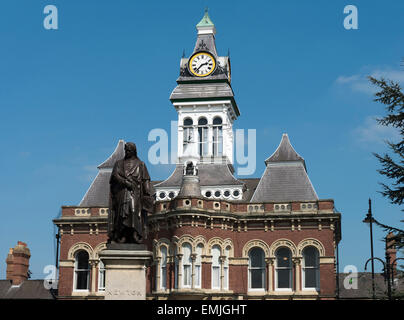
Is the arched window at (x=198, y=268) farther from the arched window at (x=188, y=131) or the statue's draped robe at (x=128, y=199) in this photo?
the statue's draped robe at (x=128, y=199)

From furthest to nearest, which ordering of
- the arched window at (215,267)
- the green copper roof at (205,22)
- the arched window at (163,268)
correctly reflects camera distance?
the green copper roof at (205,22) → the arched window at (163,268) → the arched window at (215,267)

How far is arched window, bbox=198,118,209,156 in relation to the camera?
162 ft

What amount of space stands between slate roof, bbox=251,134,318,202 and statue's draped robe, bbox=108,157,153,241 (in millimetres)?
29736

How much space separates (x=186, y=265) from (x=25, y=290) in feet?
58.2

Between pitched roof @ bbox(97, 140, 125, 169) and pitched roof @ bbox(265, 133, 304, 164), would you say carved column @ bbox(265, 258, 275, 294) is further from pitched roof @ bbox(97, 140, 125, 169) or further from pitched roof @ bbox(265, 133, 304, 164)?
pitched roof @ bbox(97, 140, 125, 169)

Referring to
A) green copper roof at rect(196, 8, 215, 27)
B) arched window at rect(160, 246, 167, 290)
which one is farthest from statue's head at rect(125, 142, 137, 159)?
green copper roof at rect(196, 8, 215, 27)

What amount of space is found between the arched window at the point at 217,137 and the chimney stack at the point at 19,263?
18152 mm

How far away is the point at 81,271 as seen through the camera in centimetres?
4591

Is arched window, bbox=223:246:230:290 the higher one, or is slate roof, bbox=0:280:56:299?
arched window, bbox=223:246:230:290

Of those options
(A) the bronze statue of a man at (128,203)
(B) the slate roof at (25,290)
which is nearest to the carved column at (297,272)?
(B) the slate roof at (25,290)

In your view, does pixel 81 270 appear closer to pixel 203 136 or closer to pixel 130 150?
pixel 203 136

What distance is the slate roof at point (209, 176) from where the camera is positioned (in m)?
46.0
